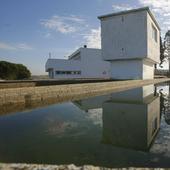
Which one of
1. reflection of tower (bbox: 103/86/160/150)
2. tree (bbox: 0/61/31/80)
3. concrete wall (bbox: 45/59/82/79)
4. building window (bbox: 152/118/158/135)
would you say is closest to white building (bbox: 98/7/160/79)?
tree (bbox: 0/61/31/80)

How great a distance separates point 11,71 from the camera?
3044 cm

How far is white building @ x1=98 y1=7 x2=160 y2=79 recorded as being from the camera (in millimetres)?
28609

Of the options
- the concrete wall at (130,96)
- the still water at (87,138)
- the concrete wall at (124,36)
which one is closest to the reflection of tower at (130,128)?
the still water at (87,138)

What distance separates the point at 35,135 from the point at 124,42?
25785 mm

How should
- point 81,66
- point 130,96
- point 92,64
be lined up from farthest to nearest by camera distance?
point 92,64 → point 81,66 → point 130,96

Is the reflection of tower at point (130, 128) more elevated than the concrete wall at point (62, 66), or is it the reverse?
the concrete wall at point (62, 66)

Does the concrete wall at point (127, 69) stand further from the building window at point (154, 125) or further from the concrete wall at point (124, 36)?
the building window at point (154, 125)

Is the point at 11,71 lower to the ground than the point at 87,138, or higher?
higher

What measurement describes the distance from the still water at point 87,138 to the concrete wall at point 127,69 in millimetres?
21666

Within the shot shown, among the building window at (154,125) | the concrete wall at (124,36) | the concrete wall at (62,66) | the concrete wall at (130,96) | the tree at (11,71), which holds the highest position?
the concrete wall at (124,36)

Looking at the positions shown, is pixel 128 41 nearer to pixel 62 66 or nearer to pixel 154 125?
pixel 62 66

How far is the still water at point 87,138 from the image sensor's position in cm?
411

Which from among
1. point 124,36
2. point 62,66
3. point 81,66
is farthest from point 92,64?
point 124,36

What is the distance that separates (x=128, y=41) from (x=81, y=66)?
18695 millimetres
